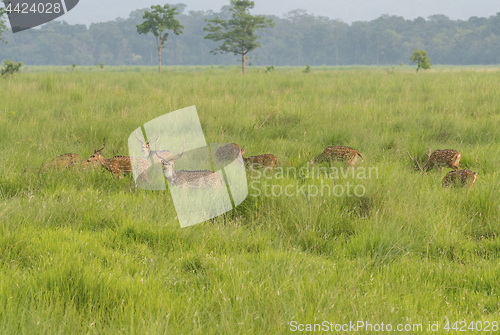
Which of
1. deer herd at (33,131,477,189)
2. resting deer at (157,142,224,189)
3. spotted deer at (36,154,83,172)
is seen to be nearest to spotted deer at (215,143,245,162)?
deer herd at (33,131,477,189)

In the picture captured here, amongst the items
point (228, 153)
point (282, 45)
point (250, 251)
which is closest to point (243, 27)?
point (228, 153)

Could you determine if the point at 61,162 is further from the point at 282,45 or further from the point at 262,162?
the point at 282,45

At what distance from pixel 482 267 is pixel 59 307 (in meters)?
3.21

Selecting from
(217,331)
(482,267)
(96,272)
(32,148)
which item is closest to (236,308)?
(217,331)

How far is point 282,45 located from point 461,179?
115316mm

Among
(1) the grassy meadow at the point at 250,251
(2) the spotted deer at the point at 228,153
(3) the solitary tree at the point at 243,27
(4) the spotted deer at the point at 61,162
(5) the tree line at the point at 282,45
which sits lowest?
(1) the grassy meadow at the point at 250,251

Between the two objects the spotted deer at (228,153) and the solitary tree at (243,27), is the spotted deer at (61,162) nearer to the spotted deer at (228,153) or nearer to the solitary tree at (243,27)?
the spotted deer at (228,153)

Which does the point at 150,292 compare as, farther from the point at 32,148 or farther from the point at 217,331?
the point at 32,148

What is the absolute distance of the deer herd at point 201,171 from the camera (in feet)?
14.5

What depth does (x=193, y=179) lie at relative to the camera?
4.45m

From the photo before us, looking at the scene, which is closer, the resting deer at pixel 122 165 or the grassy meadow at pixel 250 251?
the grassy meadow at pixel 250 251

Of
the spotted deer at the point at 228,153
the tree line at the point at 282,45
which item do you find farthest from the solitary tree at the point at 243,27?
the tree line at the point at 282,45

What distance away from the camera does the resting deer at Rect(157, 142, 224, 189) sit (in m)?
4.39

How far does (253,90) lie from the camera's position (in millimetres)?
12383
